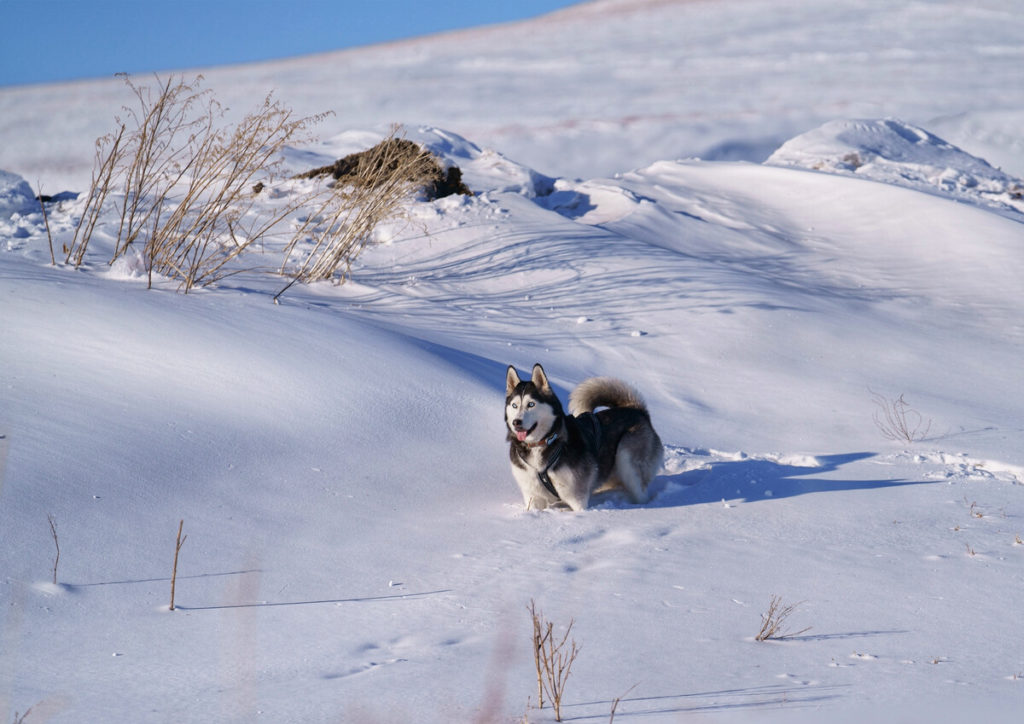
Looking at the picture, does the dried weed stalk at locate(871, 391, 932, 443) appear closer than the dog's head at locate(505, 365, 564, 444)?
No

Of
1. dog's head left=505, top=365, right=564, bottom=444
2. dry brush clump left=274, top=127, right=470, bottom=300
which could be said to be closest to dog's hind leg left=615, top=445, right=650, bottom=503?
dog's head left=505, top=365, right=564, bottom=444

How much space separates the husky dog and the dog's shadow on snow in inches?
5.8

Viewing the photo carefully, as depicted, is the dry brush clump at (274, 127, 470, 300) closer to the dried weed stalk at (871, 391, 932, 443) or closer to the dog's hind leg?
the dog's hind leg

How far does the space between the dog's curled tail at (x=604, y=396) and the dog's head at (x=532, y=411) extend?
65cm

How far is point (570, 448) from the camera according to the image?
486 centimetres

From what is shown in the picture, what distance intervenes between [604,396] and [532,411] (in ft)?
3.04

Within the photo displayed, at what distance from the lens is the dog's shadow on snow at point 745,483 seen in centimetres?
499

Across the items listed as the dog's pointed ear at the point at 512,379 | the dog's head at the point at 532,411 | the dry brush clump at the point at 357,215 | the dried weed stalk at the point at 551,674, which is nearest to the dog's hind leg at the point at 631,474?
the dog's head at the point at 532,411

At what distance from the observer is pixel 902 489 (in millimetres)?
5094

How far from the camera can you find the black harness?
187 inches

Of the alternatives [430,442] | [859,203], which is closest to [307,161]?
[859,203]

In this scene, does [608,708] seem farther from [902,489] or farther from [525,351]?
[525,351]

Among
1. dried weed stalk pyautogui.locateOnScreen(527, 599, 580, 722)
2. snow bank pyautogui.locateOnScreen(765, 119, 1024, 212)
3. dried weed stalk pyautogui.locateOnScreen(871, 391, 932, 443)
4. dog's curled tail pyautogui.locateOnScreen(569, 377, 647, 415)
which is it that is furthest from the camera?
snow bank pyautogui.locateOnScreen(765, 119, 1024, 212)

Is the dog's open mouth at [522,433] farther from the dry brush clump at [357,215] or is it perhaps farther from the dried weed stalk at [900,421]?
the dry brush clump at [357,215]
